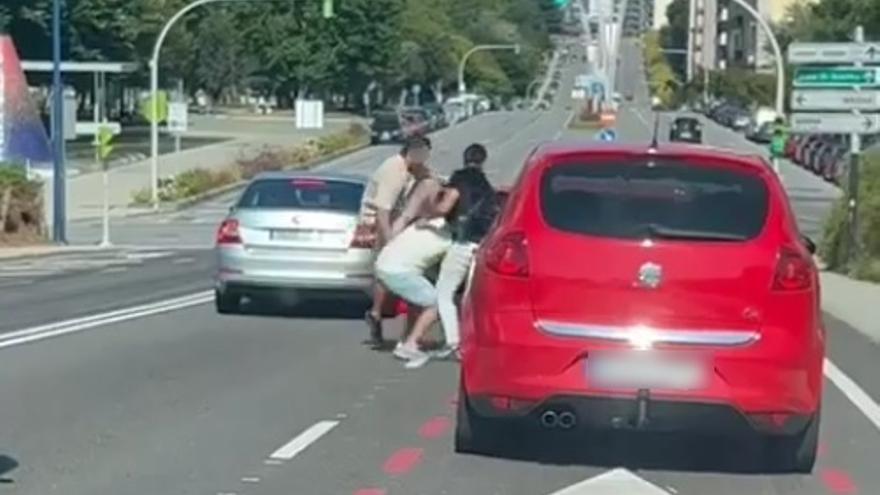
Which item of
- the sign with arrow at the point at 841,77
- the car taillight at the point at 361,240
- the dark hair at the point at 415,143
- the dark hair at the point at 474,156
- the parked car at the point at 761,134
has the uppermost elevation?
the sign with arrow at the point at 841,77

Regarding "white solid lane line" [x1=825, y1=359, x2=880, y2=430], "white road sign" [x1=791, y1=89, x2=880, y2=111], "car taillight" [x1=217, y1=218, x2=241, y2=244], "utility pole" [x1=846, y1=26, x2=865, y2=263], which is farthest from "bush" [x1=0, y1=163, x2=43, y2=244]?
"white solid lane line" [x1=825, y1=359, x2=880, y2=430]

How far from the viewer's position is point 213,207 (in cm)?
6175

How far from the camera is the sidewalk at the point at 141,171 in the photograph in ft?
196

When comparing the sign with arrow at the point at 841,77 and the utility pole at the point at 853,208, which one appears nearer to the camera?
the utility pole at the point at 853,208

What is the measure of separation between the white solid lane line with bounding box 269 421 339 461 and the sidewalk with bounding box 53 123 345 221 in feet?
125

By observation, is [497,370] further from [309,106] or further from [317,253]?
[309,106]

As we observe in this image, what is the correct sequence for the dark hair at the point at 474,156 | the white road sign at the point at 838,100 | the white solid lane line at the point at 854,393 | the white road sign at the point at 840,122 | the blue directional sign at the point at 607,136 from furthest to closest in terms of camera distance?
the white road sign at the point at 838,100 < the white road sign at the point at 840,122 < the dark hair at the point at 474,156 < the white solid lane line at the point at 854,393 < the blue directional sign at the point at 607,136

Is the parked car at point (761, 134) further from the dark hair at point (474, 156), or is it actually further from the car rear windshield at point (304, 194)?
Answer: the dark hair at point (474, 156)

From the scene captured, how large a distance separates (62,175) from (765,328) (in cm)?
3620

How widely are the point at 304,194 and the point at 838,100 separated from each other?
47.9ft

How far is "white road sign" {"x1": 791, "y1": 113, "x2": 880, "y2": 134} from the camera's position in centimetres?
3356

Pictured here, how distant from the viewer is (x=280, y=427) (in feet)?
42.8

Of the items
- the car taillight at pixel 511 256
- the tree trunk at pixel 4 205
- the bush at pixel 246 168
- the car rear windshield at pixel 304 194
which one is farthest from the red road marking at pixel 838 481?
the bush at pixel 246 168

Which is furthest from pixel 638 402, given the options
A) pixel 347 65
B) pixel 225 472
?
pixel 347 65
